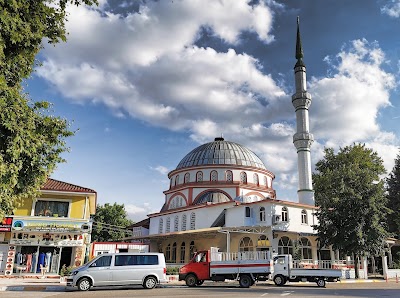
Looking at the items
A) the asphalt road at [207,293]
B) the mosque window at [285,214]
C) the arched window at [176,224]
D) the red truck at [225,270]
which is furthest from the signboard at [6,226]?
the arched window at [176,224]

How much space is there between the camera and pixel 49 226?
2238cm

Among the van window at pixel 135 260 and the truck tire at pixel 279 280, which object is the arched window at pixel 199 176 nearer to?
the truck tire at pixel 279 280

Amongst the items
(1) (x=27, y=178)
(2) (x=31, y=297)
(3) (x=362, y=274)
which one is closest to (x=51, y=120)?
(1) (x=27, y=178)

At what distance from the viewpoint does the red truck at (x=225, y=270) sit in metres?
17.6

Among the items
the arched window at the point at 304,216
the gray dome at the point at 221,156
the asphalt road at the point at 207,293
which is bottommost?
the asphalt road at the point at 207,293

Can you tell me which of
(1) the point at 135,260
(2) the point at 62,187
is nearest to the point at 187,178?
(2) the point at 62,187

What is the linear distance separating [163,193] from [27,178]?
1403 inches

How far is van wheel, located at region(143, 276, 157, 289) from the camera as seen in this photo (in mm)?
16062

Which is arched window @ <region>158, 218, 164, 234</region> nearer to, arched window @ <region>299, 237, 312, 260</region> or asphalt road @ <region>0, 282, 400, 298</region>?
arched window @ <region>299, 237, 312, 260</region>

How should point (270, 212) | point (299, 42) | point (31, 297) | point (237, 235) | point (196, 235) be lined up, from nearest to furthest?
point (31, 297)
point (270, 212)
point (237, 235)
point (196, 235)
point (299, 42)

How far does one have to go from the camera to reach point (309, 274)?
18.5m

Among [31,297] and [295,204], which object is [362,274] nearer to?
[295,204]

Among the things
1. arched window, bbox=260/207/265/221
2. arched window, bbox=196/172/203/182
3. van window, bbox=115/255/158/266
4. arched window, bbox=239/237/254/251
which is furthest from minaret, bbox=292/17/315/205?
van window, bbox=115/255/158/266

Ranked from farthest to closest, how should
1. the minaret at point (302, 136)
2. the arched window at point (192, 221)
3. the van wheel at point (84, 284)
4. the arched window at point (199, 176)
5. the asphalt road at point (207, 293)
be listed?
the arched window at point (199, 176), the arched window at point (192, 221), the minaret at point (302, 136), the van wheel at point (84, 284), the asphalt road at point (207, 293)
